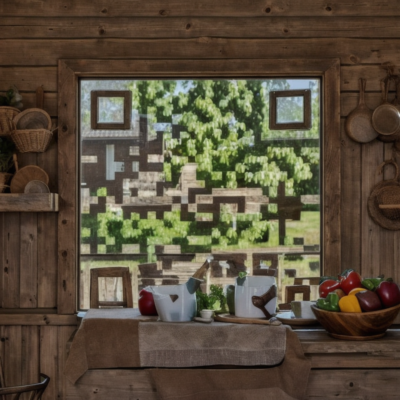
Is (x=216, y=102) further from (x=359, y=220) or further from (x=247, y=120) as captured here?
(x=359, y=220)

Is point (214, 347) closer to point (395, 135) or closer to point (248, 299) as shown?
point (248, 299)

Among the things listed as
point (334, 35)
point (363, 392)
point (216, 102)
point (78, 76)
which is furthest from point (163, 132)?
point (363, 392)

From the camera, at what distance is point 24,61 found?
3.34 metres

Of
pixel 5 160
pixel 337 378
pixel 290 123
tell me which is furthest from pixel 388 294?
pixel 5 160

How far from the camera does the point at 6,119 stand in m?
3.20

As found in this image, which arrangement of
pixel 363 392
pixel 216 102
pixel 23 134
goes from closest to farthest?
pixel 363 392 < pixel 23 134 < pixel 216 102

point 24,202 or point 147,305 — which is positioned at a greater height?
point 24,202

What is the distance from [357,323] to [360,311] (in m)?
0.05

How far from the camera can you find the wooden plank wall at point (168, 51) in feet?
10.9

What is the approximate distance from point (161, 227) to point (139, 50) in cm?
96

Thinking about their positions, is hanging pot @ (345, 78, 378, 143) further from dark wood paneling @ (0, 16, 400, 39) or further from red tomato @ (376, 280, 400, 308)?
red tomato @ (376, 280, 400, 308)

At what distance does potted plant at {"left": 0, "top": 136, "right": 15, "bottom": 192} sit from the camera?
3193mm

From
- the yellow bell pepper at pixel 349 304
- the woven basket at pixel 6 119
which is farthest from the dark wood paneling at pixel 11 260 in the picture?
the yellow bell pepper at pixel 349 304

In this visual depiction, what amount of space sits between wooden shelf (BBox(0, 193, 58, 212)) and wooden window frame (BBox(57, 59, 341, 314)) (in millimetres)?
186
